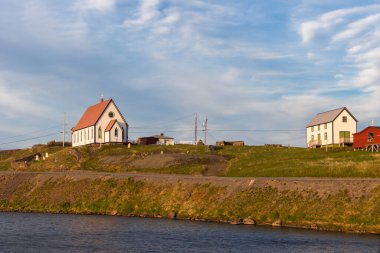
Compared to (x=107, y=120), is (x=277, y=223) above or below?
below

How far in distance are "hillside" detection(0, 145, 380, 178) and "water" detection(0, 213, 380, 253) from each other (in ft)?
77.5

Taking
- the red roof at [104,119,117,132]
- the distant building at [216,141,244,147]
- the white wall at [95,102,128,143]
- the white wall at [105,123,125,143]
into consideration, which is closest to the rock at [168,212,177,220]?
the white wall at [105,123,125,143]

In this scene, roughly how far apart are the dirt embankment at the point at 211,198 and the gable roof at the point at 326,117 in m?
50.7

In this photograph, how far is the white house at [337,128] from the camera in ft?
356

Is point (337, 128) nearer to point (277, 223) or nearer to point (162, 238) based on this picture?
point (277, 223)

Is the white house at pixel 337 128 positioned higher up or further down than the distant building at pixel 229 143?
higher up

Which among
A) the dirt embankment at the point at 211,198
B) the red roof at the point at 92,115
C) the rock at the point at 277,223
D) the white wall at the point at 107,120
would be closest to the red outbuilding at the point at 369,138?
the dirt embankment at the point at 211,198

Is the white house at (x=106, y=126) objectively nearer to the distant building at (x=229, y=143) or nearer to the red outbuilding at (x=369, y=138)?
the distant building at (x=229, y=143)

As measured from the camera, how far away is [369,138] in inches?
3816

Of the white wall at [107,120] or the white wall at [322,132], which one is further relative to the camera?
the white wall at [107,120]

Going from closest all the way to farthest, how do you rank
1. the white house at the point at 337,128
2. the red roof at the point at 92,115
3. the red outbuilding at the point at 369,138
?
the red outbuilding at the point at 369,138 < the white house at the point at 337,128 < the red roof at the point at 92,115

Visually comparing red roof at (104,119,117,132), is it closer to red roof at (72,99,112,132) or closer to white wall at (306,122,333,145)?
red roof at (72,99,112,132)

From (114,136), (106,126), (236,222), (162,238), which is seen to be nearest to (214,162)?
(114,136)

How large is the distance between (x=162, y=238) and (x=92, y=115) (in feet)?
293
